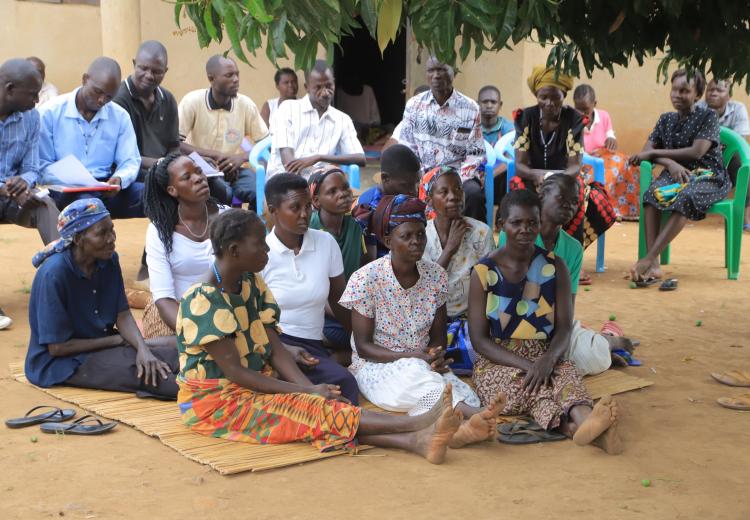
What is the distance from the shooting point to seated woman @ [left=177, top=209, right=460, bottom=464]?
4.09 m

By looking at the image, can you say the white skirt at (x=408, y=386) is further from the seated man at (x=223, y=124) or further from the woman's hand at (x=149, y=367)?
the seated man at (x=223, y=124)

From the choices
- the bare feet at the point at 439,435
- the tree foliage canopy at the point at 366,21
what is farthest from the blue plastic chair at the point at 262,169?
the tree foliage canopy at the point at 366,21

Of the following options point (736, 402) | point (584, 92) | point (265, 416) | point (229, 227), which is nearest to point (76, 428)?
point (265, 416)

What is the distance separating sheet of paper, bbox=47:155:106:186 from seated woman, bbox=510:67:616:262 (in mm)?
3220

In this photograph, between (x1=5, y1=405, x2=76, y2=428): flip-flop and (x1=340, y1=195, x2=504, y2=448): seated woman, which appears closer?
(x1=5, y1=405, x2=76, y2=428): flip-flop

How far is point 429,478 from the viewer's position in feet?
12.4

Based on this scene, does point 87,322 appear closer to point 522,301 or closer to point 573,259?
point 522,301

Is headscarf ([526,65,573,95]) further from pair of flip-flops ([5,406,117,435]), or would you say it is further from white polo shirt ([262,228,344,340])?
pair of flip-flops ([5,406,117,435])

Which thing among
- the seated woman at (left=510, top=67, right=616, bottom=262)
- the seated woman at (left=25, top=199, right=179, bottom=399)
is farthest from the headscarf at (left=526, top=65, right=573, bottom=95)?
the seated woman at (left=25, top=199, right=179, bottom=399)

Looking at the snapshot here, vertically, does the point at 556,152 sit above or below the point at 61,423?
above

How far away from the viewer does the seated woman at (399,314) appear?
184 inches

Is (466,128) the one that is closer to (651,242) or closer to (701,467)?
(651,242)

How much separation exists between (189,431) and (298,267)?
1095mm

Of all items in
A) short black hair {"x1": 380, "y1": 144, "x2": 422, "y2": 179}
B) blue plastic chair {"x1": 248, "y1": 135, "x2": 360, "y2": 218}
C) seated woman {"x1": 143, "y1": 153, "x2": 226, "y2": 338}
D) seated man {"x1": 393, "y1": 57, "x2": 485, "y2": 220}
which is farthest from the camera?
blue plastic chair {"x1": 248, "y1": 135, "x2": 360, "y2": 218}
